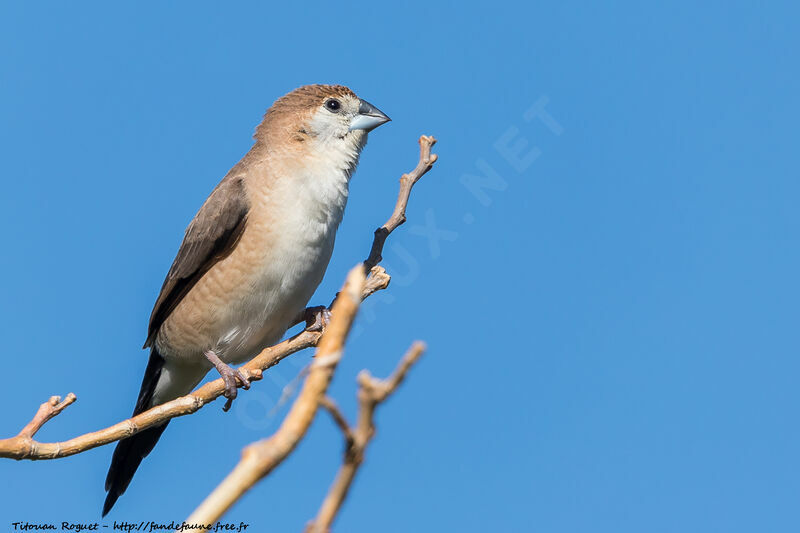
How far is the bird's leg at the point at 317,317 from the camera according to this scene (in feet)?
20.0

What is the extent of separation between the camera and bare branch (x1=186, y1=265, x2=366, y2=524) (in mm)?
1201

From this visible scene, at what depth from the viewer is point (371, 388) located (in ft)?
3.93

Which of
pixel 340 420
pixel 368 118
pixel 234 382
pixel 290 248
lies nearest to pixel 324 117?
pixel 368 118

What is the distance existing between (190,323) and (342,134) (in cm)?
178

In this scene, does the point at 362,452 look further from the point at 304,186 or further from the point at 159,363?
the point at 159,363

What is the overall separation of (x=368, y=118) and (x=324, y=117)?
1.09 ft

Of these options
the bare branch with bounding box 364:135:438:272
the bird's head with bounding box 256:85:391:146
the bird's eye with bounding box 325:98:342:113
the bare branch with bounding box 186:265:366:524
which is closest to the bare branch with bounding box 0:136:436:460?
the bare branch with bounding box 364:135:438:272

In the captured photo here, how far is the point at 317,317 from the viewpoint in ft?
20.7

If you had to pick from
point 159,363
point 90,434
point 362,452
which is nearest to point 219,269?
point 159,363

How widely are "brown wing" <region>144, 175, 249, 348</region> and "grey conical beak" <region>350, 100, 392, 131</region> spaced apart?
98 cm

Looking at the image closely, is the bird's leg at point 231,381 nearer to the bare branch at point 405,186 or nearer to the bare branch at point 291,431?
the bare branch at point 405,186

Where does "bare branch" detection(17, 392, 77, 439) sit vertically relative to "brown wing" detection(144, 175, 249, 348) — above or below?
below

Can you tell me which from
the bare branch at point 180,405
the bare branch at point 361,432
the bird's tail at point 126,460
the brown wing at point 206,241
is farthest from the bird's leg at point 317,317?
the bare branch at point 361,432

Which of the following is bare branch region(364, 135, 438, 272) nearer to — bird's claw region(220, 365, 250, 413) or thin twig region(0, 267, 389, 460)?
thin twig region(0, 267, 389, 460)
